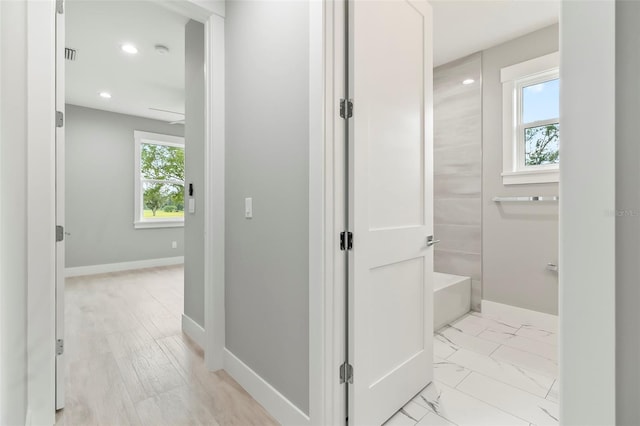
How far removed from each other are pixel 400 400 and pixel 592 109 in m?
1.71

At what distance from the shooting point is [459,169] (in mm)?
3279

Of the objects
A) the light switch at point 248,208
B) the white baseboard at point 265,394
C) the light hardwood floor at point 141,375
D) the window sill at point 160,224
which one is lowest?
the light hardwood floor at point 141,375

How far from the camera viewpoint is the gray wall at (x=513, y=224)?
8.86 feet

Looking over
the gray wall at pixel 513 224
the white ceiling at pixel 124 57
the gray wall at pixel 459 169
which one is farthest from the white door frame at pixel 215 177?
the gray wall at pixel 513 224

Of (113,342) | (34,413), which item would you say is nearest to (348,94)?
(34,413)

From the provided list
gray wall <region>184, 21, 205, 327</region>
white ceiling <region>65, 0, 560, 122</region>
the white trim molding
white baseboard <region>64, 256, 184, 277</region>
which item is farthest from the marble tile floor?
white baseboard <region>64, 256, 184, 277</region>

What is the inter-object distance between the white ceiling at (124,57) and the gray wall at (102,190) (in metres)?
0.32

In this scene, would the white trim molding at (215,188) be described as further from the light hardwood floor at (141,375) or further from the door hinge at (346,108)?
the door hinge at (346,108)

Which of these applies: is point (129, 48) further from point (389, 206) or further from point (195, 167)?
point (389, 206)

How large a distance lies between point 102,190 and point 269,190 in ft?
15.6

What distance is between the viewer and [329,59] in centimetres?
131

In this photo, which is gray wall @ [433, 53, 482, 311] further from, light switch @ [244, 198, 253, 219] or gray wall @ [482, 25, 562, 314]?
light switch @ [244, 198, 253, 219]

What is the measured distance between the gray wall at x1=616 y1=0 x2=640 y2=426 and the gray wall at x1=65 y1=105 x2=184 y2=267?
6.03 metres

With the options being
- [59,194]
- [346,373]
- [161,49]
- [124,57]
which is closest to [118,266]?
[124,57]
